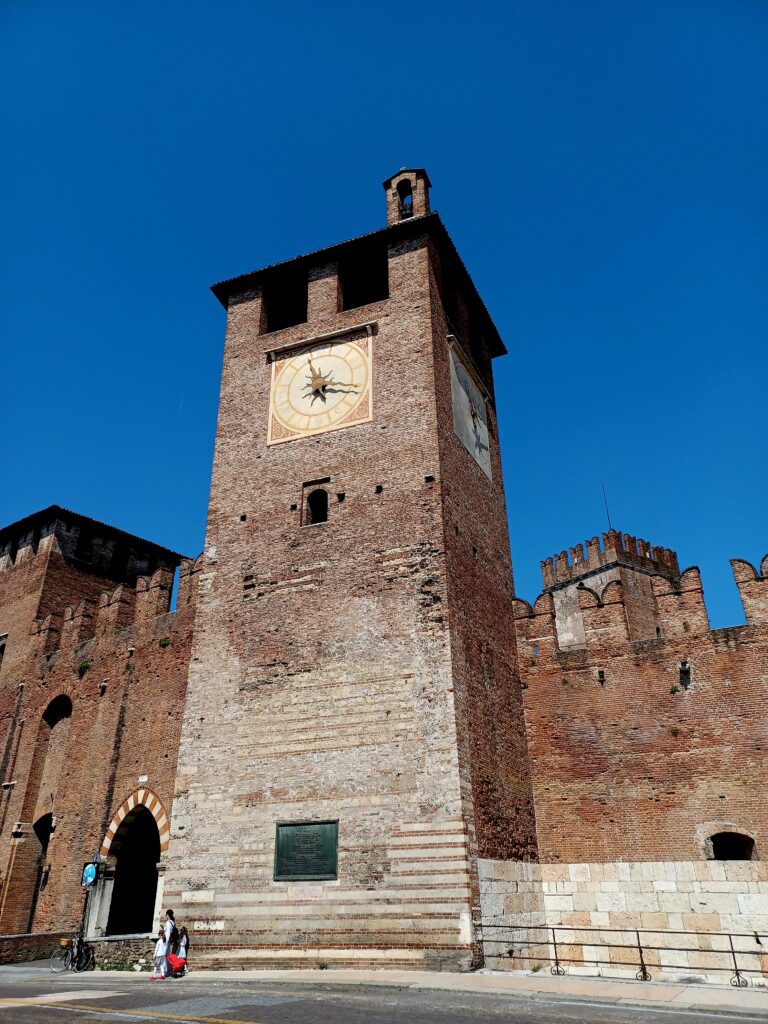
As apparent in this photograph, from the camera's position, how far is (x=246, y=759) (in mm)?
13141

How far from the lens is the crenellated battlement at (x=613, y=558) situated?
31.1 meters

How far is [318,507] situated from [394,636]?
347cm

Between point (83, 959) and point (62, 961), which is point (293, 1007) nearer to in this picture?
point (83, 959)

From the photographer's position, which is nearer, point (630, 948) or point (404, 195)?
point (630, 948)

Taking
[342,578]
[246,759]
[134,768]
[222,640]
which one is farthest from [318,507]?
[134,768]

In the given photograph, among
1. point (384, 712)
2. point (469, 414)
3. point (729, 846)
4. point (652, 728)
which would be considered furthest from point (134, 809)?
point (729, 846)

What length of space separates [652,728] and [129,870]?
1112cm

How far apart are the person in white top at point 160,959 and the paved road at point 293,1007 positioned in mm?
944

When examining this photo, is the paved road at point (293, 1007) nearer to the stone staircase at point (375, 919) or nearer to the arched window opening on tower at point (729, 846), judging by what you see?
the stone staircase at point (375, 919)

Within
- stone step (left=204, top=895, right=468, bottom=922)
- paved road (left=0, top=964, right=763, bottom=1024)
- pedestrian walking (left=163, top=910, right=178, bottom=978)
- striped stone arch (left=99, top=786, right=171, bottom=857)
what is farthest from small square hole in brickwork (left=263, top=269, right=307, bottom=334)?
paved road (left=0, top=964, right=763, bottom=1024)

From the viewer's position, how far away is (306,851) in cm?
1207

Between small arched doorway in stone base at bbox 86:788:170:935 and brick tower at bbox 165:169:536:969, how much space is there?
9.75 feet

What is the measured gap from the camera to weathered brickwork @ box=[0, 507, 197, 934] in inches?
645

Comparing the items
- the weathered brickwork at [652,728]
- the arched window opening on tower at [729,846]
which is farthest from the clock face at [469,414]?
the arched window opening on tower at [729,846]
